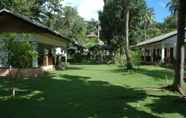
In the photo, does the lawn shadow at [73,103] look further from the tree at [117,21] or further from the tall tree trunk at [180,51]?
the tree at [117,21]

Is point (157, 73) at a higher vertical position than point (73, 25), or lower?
lower

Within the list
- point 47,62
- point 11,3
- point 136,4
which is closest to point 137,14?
point 136,4

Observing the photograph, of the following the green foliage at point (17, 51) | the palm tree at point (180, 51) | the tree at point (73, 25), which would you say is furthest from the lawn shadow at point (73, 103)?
the tree at point (73, 25)

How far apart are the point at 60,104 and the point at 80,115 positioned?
2075mm

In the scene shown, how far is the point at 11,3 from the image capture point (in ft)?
140

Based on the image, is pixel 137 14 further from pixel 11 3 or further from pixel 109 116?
pixel 109 116

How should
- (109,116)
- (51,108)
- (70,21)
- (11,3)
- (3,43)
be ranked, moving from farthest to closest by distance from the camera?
(70,21) → (11,3) → (3,43) → (51,108) → (109,116)

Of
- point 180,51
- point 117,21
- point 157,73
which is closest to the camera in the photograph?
point 180,51

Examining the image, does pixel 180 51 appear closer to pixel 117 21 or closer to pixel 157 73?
pixel 157 73

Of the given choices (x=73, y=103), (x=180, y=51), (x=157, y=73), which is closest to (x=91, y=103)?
(x=73, y=103)

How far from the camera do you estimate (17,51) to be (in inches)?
586

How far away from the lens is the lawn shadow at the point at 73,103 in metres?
10.6

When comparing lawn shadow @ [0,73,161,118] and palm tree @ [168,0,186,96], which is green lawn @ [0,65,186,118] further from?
palm tree @ [168,0,186,96]

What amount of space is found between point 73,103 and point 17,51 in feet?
13.1
